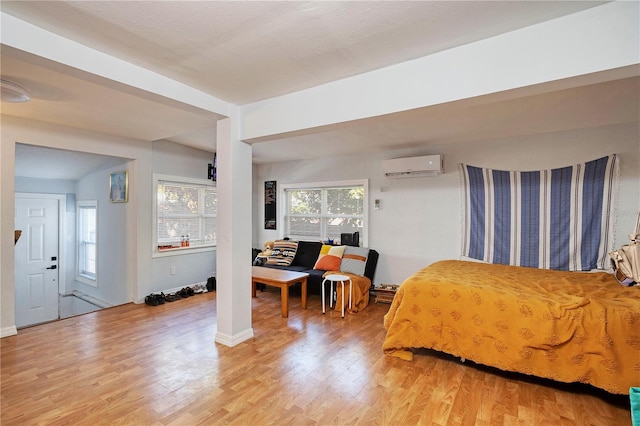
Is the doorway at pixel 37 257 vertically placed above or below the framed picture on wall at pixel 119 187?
below

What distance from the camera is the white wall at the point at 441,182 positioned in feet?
10.7

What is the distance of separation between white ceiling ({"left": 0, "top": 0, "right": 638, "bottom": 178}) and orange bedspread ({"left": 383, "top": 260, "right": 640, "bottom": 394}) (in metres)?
1.53

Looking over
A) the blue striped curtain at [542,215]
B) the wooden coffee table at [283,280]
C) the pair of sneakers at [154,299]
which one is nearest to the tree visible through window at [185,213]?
the pair of sneakers at [154,299]

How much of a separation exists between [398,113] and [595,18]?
43.1 inches

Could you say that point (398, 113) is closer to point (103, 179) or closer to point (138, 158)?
point (138, 158)

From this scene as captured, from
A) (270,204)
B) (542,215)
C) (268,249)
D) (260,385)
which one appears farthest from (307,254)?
(542,215)

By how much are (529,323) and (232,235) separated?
259 cm

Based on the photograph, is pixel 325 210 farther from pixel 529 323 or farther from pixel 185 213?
pixel 529 323

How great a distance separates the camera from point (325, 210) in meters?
5.36

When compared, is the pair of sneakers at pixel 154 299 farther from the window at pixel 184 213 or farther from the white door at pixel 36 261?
the white door at pixel 36 261

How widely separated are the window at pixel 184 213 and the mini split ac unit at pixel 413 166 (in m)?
3.09

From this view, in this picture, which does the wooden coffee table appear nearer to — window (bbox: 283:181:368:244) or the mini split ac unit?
window (bbox: 283:181:368:244)

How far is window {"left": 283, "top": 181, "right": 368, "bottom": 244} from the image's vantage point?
5.03 meters

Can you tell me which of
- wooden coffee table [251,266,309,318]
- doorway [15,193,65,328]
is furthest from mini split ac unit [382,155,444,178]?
doorway [15,193,65,328]
